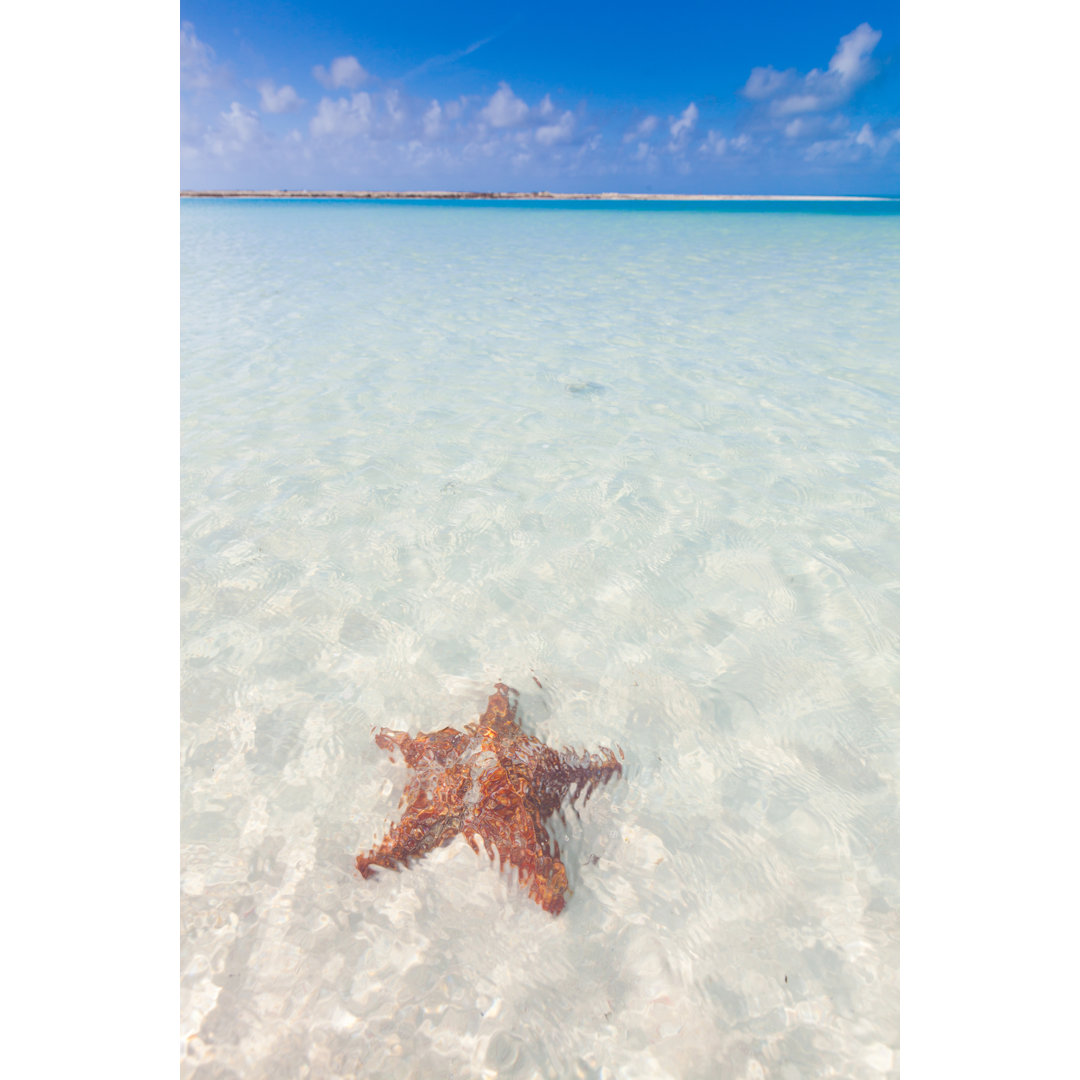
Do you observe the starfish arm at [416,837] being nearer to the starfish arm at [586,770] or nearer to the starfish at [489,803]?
the starfish at [489,803]

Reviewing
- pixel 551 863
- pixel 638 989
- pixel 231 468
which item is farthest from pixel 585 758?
pixel 231 468

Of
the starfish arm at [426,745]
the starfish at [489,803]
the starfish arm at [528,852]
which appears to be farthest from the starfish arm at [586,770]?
the starfish arm at [426,745]

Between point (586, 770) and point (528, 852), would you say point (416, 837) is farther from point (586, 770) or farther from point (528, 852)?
point (586, 770)

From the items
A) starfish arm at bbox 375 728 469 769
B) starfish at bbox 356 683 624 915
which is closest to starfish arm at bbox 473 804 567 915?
starfish at bbox 356 683 624 915

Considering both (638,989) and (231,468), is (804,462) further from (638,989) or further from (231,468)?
(231,468)
